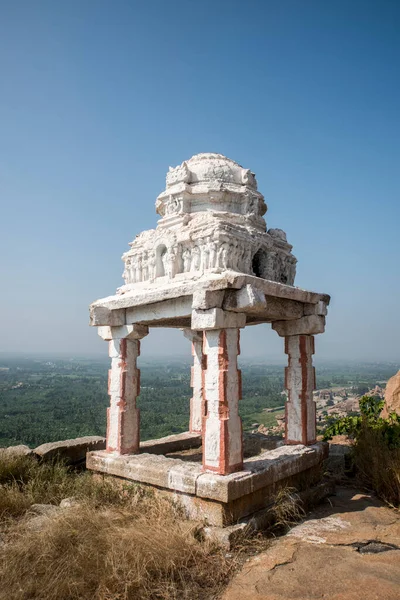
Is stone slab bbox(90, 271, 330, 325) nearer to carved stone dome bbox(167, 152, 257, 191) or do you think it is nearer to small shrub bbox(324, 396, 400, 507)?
carved stone dome bbox(167, 152, 257, 191)

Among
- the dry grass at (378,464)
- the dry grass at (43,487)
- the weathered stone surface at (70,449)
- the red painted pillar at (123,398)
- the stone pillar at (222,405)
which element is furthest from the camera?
the weathered stone surface at (70,449)

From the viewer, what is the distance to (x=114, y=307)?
7.08m

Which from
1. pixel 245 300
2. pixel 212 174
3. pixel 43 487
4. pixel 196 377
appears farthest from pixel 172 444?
pixel 212 174

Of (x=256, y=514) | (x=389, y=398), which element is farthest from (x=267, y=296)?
(x=389, y=398)

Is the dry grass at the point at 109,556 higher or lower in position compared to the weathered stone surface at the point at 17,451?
lower

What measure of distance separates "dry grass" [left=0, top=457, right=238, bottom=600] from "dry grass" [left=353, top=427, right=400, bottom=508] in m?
3.02

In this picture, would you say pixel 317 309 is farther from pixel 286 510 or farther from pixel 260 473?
pixel 286 510

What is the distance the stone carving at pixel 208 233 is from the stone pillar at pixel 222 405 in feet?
3.75

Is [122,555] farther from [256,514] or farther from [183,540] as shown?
[256,514]

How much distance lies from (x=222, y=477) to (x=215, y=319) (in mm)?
1978

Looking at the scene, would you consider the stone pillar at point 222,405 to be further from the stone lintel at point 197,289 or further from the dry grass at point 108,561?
the dry grass at point 108,561

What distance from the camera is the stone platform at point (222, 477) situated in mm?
5223

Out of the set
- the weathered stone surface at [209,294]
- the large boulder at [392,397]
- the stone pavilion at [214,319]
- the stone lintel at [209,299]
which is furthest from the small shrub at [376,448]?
the stone lintel at [209,299]

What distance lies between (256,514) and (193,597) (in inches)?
67.4
